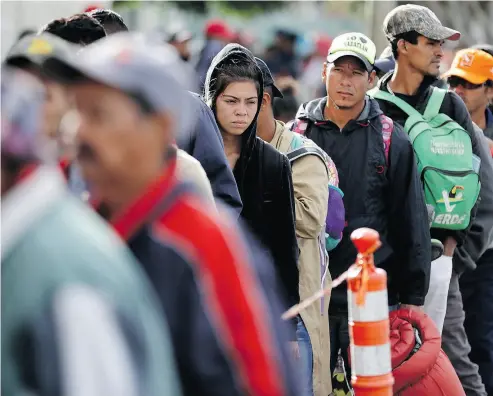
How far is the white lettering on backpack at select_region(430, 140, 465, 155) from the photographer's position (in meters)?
7.61

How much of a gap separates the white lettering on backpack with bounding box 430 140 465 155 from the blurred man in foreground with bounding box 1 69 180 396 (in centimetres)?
494

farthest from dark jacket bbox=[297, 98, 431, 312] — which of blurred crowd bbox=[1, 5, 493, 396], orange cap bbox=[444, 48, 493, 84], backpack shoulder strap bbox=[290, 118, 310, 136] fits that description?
orange cap bbox=[444, 48, 493, 84]

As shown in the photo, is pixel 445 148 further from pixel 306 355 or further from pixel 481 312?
pixel 306 355

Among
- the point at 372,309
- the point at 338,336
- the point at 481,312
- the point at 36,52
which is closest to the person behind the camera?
the point at 36,52

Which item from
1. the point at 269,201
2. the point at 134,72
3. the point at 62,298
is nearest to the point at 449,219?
the point at 269,201

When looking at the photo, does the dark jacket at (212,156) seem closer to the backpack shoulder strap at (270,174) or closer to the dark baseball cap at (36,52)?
the backpack shoulder strap at (270,174)

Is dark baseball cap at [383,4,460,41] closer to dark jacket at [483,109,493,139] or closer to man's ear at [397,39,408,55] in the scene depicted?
man's ear at [397,39,408,55]

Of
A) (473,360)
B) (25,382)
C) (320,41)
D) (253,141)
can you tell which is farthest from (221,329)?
(320,41)

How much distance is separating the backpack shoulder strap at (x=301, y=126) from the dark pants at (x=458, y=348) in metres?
1.48

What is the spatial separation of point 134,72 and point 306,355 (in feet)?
11.8

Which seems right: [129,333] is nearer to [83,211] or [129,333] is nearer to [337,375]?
[83,211]

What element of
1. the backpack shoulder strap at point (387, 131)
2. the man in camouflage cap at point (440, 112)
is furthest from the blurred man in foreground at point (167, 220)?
the man in camouflage cap at point (440, 112)

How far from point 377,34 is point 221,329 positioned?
868 centimetres

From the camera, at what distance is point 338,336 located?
7.07m
